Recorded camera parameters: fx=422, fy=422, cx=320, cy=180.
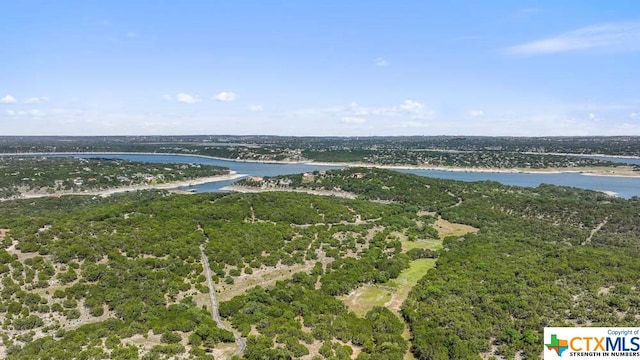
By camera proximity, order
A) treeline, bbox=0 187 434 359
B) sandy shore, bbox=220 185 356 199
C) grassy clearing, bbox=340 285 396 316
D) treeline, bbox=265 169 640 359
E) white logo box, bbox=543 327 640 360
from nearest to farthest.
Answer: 1. white logo box, bbox=543 327 640 360
2. treeline, bbox=0 187 434 359
3. treeline, bbox=265 169 640 359
4. grassy clearing, bbox=340 285 396 316
5. sandy shore, bbox=220 185 356 199

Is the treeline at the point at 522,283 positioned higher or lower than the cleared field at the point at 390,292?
higher

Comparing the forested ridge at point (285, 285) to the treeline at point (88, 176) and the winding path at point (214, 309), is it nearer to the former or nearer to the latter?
the winding path at point (214, 309)

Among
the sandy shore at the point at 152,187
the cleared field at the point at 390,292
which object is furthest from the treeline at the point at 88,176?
the cleared field at the point at 390,292

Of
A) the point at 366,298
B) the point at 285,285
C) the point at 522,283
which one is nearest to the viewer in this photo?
the point at 522,283

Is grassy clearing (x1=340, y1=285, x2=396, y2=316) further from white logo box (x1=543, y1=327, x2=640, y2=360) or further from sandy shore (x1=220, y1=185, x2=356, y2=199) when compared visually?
sandy shore (x1=220, y1=185, x2=356, y2=199)

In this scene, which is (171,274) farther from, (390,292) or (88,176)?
(88,176)

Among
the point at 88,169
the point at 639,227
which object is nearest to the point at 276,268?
the point at 639,227

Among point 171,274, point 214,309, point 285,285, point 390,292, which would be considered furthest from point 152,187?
point 390,292

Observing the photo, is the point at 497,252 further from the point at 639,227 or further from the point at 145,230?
the point at 145,230

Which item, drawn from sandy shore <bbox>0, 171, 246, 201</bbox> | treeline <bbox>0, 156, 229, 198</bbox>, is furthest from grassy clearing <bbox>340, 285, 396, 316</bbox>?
treeline <bbox>0, 156, 229, 198</bbox>
